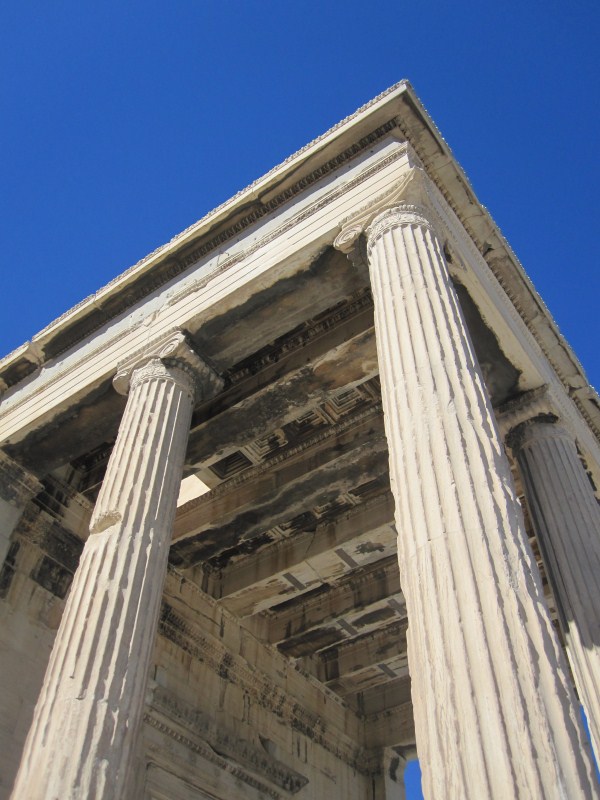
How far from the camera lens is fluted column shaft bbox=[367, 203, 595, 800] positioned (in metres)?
5.16

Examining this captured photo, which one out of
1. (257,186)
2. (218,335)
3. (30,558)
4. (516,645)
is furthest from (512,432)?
(30,558)

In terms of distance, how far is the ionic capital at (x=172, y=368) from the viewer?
455 inches

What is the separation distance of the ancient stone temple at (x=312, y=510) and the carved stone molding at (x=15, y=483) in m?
0.06

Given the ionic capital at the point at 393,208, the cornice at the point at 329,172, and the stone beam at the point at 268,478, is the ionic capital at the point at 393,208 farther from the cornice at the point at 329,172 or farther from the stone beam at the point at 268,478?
the stone beam at the point at 268,478

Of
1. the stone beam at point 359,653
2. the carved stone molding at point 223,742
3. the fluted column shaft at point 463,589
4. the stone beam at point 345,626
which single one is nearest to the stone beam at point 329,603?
the stone beam at point 345,626

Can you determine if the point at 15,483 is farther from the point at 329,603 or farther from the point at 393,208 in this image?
the point at 393,208

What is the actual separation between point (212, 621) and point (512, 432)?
7585 millimetres

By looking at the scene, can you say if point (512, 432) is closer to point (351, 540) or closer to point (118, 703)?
point (351, 540)

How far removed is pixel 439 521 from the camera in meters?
6.73

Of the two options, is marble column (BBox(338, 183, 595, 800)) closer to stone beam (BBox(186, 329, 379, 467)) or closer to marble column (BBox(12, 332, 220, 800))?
marble column (BBox(12, 332, 220, 800))

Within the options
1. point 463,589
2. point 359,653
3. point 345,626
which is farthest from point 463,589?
point 359,653

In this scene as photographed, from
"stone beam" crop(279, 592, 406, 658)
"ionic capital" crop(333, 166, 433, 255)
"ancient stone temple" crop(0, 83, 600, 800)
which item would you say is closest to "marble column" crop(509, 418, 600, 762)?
"ancient stone temple" crop(0, 83, 600, 800)

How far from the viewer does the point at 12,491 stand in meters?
13.2

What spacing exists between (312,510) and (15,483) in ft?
19.0
